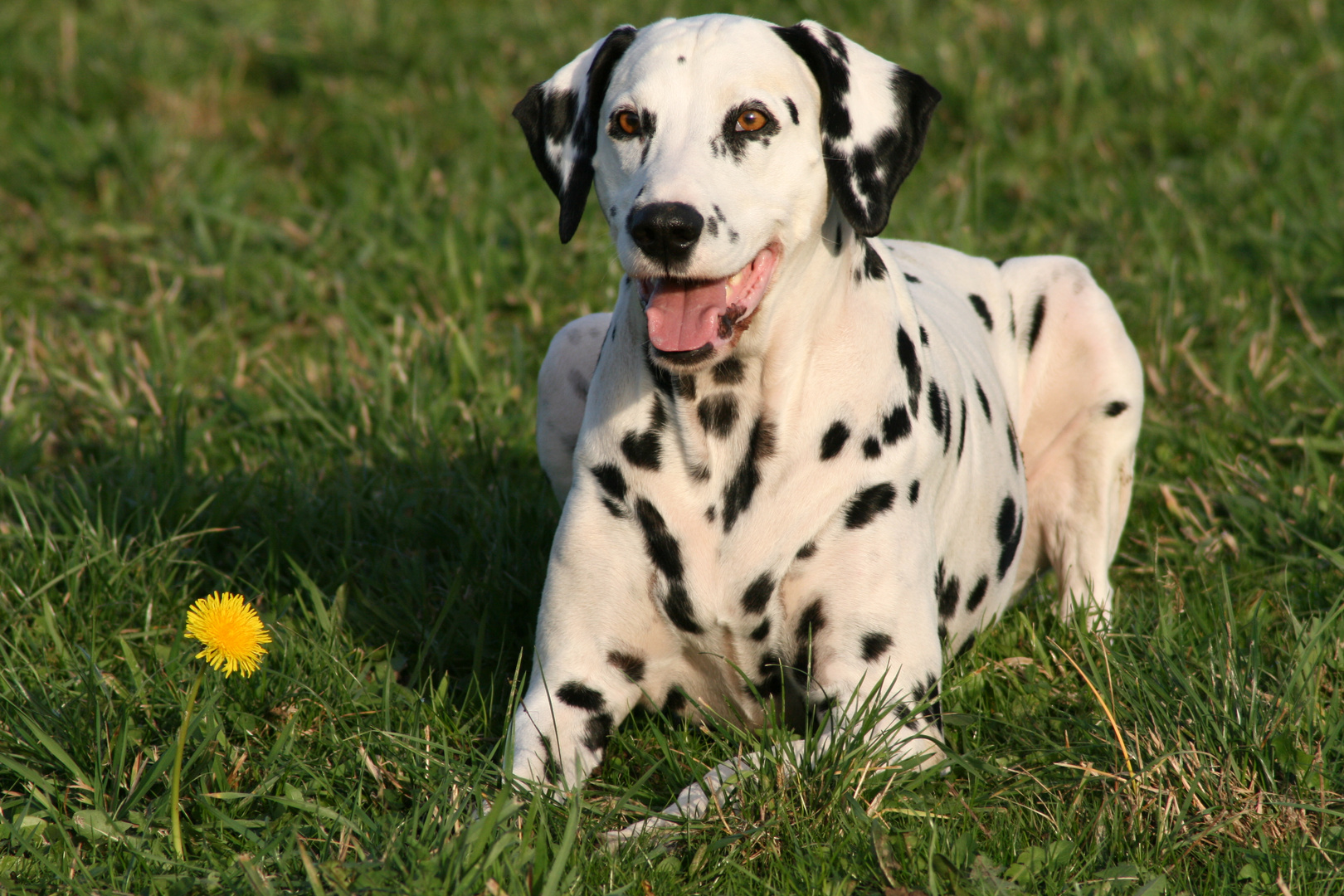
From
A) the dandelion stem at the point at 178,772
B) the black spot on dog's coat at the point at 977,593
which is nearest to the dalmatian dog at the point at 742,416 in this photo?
the black spot on dog's coat at the point at 977,593

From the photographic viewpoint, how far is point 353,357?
6.26 meters

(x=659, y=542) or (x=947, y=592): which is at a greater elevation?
(x=659, y=542)

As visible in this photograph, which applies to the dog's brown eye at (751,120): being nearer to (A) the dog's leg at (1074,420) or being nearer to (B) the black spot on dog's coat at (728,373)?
(B) the black spot on dog's coat at (728,373)

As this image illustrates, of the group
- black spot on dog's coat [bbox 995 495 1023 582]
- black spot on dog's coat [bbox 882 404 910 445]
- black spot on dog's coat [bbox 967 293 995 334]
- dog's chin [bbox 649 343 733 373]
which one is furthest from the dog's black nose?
black spot on dog's coat [bbox 967 293 995 334]

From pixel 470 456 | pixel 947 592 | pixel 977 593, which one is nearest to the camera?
pixel 947 592

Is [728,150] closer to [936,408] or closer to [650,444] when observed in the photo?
[650,444]

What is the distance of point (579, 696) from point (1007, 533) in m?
1.61

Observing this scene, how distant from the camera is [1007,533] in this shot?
450 centimetres

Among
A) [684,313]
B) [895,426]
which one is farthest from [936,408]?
[684,313]

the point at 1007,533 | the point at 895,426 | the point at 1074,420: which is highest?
the point at 895,426

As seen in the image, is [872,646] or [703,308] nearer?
[703,308]

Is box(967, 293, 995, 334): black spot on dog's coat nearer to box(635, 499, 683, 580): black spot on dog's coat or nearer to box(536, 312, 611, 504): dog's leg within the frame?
box(536, 312, 611, 504): dog's leg

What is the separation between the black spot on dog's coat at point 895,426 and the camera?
3.71 metres

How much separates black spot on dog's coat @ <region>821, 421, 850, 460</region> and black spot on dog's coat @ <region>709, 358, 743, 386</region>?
274mm
